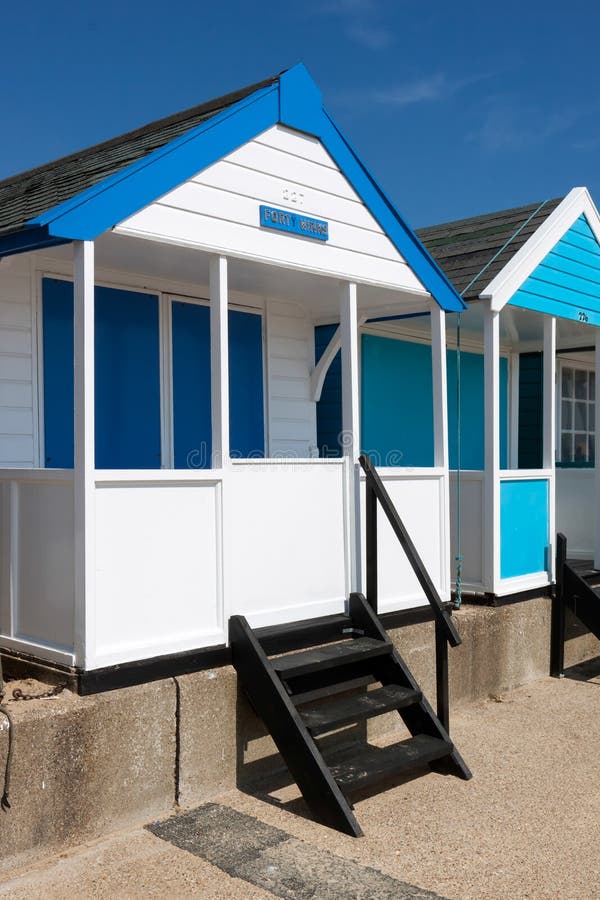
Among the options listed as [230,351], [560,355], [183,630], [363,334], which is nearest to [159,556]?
[183,630]

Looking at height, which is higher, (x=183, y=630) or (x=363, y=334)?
(x=363, y=334)

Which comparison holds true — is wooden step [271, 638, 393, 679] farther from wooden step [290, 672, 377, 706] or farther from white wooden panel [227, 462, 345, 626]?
white wooden panel [227, 462, 345, 626]

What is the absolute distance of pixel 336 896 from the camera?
12.7 ft

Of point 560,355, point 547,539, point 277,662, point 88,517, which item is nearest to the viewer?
point 88,517

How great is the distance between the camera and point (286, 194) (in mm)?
5633

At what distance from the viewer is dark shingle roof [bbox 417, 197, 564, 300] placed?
25.0 ft

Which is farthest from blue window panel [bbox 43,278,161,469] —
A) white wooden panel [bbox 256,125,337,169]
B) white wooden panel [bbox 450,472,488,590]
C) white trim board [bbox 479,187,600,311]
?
white trim board [bbox 479,187,600,311]

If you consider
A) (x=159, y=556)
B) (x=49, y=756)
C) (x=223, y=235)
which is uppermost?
(x=223, y=235)

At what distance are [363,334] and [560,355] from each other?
132 inches

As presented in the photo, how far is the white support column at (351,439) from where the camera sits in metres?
6.02

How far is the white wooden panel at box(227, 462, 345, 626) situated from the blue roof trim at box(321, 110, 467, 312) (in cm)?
166

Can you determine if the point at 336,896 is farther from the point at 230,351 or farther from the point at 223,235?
the point at 230,351

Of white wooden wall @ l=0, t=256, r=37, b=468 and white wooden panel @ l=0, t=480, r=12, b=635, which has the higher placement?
white wooden wall @ l=0, t=256, r=37, b=468

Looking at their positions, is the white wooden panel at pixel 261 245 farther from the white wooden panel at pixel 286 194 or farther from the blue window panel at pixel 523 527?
the blue window panel at pixel 523 527
